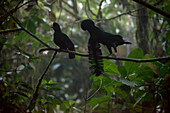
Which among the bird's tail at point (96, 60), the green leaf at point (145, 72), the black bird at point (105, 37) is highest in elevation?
the black bird at point (105, 37)

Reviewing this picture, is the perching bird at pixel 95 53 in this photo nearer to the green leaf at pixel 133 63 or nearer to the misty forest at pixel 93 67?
the misty forest at pixel 93 67

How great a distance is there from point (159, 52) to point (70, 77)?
2023mm

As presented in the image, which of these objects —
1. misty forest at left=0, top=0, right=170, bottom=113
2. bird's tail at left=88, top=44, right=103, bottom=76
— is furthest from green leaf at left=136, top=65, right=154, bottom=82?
bird's tail at left=88, top=44, right=103, bottom=76

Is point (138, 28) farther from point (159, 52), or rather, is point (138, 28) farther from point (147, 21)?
point (159, 52)

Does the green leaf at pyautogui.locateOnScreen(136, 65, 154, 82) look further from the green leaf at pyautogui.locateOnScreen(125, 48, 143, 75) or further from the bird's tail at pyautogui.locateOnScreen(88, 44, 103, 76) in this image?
the bird's tail at pyautogui.locateOnScreen(88, 44, 103, 76)

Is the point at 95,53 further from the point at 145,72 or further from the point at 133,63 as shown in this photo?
the point at 145,72

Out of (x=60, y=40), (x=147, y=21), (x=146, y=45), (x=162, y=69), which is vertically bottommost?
(x=162, y=69)

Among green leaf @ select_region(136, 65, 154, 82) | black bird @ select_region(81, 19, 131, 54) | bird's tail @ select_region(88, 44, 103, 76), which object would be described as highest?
A: black bird @ select_region(81, 19, 131, 54)

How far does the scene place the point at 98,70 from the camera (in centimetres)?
100

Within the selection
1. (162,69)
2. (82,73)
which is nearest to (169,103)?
(162,69)

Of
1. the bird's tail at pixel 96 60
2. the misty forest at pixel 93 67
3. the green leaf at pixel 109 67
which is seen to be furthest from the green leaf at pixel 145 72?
the bird's tail at pixel 96 60

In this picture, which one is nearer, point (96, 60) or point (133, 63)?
point (96, 60)

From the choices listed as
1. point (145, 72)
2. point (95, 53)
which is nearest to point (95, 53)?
point (95, 53)

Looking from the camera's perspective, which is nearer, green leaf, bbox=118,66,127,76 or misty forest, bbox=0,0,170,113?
misty forest, bbox=0,0,170,113
